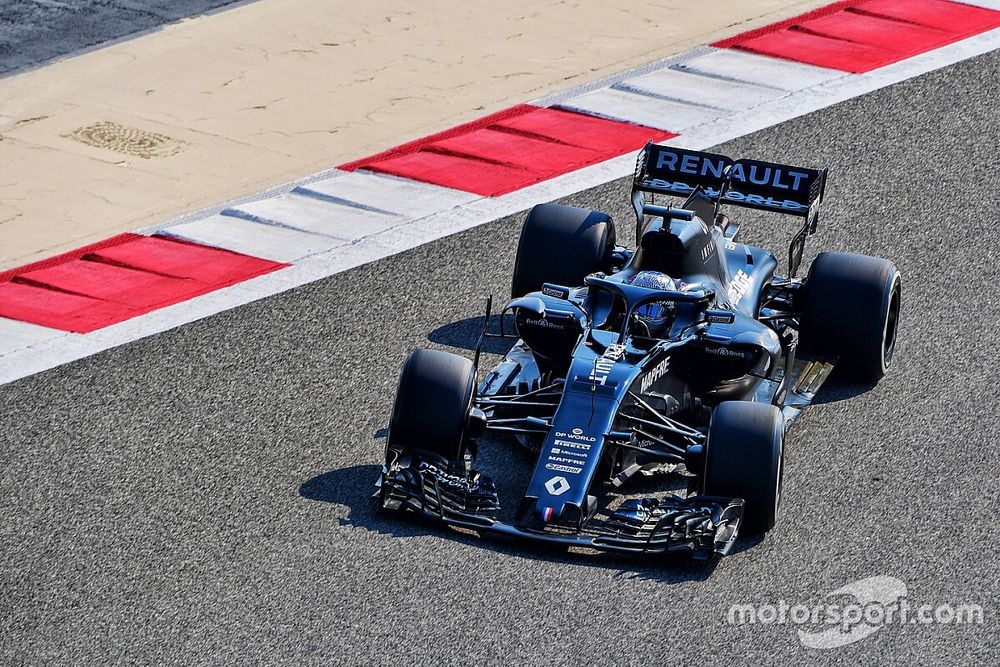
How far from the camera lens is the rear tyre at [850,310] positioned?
9.90 metres

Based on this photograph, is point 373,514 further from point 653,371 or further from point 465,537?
point 653,371

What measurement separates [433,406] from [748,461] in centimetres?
167

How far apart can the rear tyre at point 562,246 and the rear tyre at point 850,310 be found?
1349 mm

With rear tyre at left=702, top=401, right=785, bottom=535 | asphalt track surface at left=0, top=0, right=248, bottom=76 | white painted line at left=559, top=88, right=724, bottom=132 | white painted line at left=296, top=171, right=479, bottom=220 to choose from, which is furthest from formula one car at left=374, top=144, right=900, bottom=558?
asphalt track surface at left=0, top=0, right=248, bottom=76

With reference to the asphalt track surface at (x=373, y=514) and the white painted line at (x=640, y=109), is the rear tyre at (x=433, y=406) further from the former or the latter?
the white painted line at (x=640, y=109)

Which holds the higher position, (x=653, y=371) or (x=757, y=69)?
(x=757, y=69)

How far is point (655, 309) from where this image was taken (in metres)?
9.38

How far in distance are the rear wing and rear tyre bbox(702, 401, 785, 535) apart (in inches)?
94.8

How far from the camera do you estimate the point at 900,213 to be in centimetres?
1259

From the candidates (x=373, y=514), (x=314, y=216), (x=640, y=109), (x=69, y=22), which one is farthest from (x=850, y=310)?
(x=69, y=22)

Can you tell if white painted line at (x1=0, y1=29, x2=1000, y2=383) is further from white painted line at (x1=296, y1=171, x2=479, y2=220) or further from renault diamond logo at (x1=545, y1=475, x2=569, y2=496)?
renault diamond logo at (x1=545, y1=475, x2=569, y2=496)

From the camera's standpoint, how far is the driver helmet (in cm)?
936

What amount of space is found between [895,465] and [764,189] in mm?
2191

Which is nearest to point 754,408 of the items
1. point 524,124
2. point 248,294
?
point 248,294
